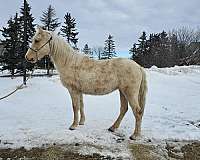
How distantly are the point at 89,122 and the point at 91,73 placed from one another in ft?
6.04

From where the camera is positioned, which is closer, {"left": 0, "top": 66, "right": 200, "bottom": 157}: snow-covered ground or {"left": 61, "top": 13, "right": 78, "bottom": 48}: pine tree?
{"left": 0, "top": 66, "right": 200, "bottom": 157}: snow-covered ground

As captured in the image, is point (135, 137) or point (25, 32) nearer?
point (135, 137)

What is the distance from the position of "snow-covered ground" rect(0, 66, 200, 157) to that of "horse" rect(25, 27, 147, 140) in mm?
561

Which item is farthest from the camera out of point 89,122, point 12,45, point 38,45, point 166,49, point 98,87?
point 166,49

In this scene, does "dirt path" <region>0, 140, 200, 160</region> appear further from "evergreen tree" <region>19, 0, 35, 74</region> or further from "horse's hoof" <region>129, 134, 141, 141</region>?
"evergreen tree" <region>19, 0, 35, 74</region>

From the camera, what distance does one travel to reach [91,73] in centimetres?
660

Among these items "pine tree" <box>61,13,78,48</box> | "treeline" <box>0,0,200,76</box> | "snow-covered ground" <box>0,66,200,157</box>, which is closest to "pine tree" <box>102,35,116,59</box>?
"treeline" <box>0,0,200,76</box>

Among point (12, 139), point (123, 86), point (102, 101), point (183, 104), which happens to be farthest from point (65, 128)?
point (183, 104)

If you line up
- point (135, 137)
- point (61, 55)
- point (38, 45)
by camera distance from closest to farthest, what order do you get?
1. point (135, 137)
2. point (38, 45)
3. point (61, 55)

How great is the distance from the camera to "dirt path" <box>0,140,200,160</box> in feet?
17.4

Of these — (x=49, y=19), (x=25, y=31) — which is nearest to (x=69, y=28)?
(x=49, y=19)

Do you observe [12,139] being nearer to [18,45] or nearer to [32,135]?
[32,135]

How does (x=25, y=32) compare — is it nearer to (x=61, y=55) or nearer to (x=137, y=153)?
(x=61, y=55)

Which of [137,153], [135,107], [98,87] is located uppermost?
[98,87]
